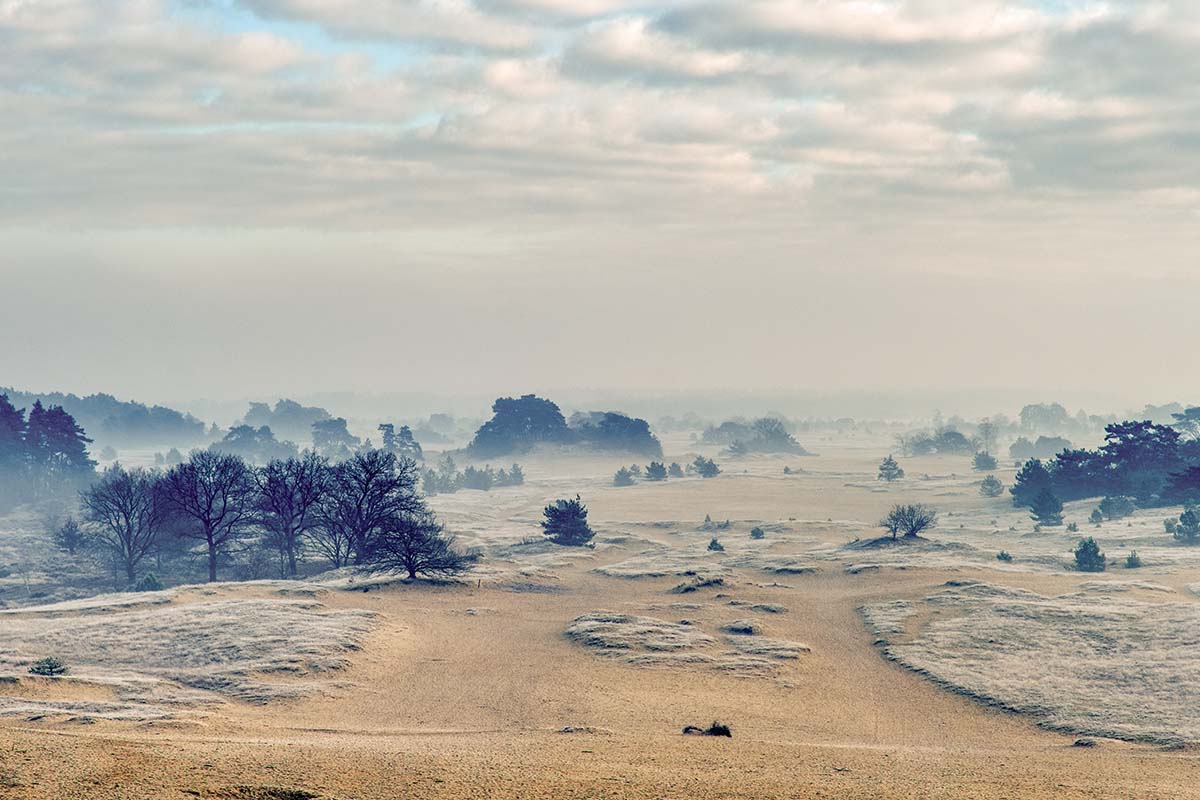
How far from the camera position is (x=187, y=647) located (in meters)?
44.2

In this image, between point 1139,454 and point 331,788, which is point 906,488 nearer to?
point 1139,454

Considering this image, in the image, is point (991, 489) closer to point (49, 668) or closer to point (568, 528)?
point (568, 528)

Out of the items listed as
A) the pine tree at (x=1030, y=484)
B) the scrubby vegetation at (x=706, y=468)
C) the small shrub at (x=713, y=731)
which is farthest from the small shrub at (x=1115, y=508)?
the small shrub at (x=713, y=731)

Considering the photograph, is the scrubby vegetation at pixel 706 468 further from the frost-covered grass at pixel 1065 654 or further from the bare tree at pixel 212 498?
the frost-covered grass at pixel 1065 654

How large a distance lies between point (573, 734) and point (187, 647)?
870 inches

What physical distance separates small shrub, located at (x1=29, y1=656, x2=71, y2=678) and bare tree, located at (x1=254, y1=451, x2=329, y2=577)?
133 ft

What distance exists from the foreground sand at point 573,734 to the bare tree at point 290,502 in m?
23.3

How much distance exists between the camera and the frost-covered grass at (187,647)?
37125 millimetres

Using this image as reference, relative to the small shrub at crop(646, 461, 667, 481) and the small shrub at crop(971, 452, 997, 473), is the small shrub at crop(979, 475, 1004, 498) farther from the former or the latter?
the small shrub at crop(646, 461, 667, 481)

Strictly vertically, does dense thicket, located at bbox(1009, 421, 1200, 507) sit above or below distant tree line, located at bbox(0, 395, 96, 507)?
below

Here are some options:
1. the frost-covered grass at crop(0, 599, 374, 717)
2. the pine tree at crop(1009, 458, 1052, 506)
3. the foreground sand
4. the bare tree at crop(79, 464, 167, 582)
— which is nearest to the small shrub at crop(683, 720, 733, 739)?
the foreground sand

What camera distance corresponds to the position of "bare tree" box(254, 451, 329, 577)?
8081 centimetres

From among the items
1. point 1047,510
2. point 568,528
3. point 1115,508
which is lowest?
point 1115,508

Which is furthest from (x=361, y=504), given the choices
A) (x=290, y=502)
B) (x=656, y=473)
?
(x=656, y=473)
